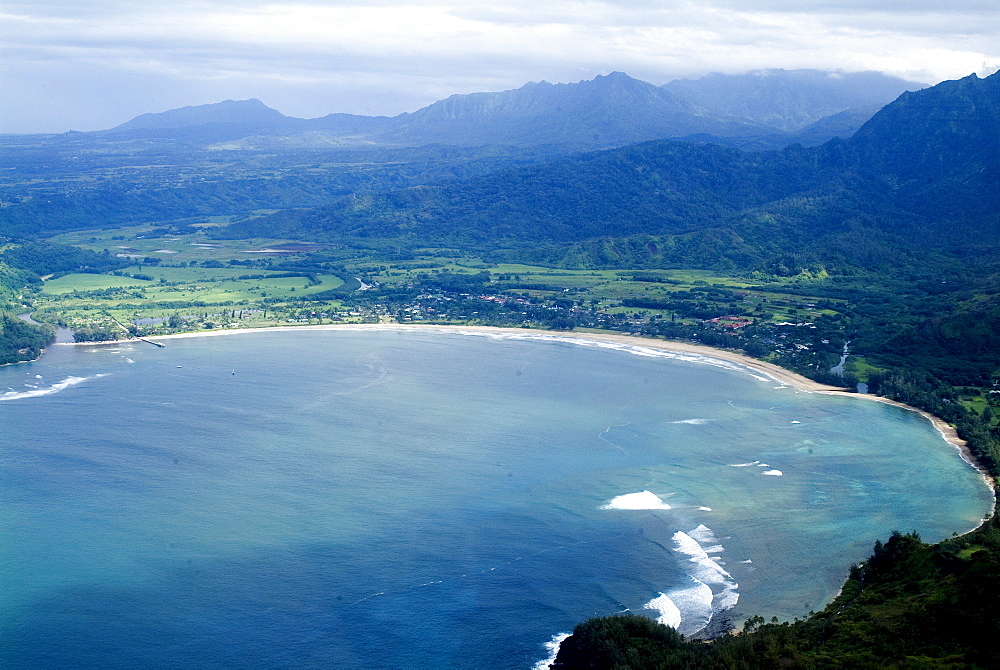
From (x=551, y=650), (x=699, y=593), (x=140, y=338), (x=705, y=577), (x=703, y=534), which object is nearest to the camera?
(x=551, y=650)

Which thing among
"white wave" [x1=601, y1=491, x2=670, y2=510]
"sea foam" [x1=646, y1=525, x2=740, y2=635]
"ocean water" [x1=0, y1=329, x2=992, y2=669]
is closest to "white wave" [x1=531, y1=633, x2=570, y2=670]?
"ocean water" [x1=0, y1=329, x2=992, y2=669]

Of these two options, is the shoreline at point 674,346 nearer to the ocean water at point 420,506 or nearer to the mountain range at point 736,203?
the ocean water at point 420,506

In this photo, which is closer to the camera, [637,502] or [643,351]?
[637,502]

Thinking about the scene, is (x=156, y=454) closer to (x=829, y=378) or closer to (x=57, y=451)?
(x=57, y=451)

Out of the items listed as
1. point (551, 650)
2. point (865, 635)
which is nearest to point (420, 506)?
point (551, 650)

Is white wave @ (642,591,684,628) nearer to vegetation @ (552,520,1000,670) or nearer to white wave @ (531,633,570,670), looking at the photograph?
vegetation @ (552,520,1000,670)

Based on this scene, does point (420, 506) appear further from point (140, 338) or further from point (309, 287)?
point (309, 287)
